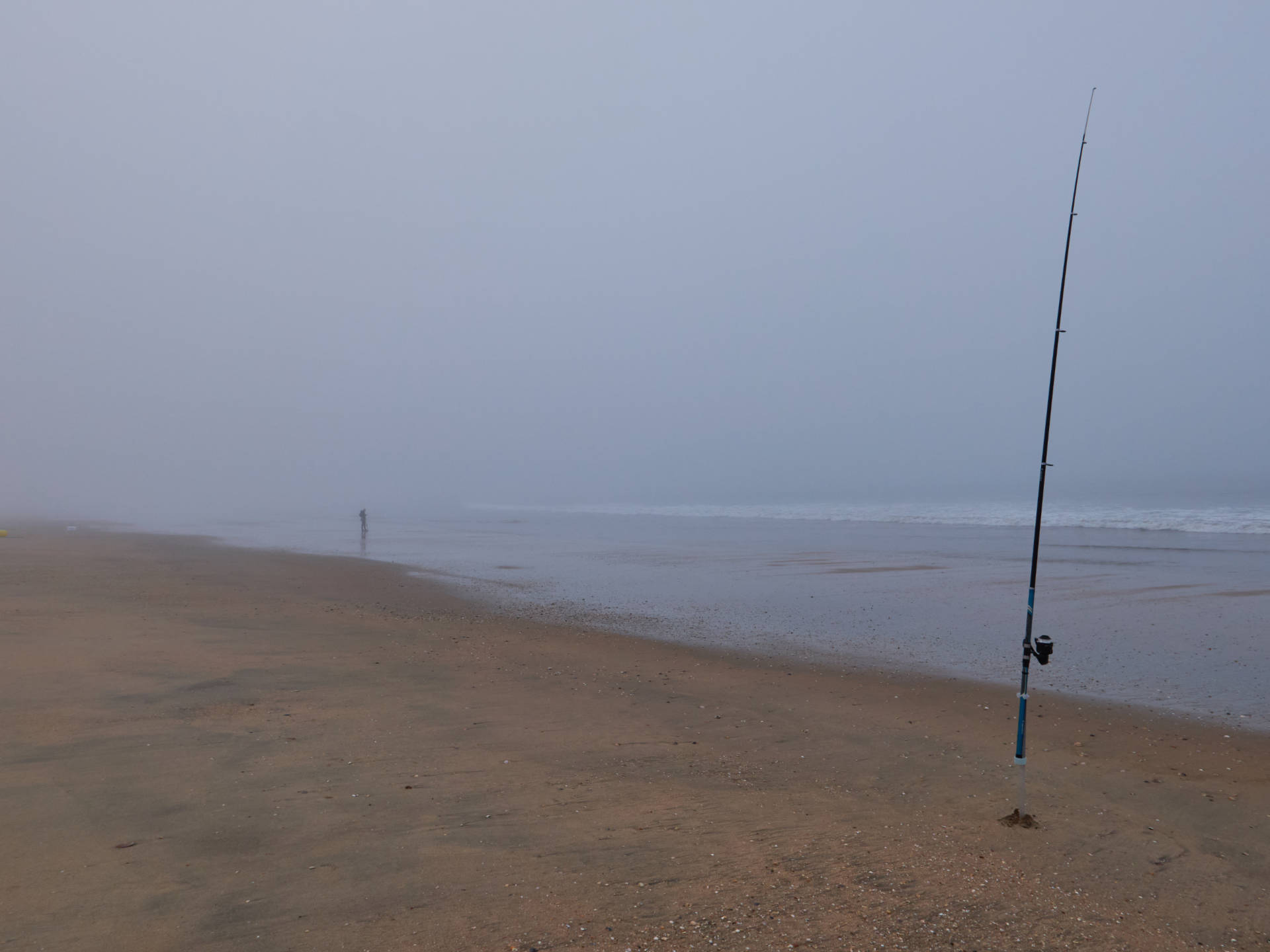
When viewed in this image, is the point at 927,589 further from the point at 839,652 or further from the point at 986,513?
the point at 986,513

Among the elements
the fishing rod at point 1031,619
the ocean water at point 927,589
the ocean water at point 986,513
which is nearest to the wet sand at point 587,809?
the fishing rod at point 1031,619

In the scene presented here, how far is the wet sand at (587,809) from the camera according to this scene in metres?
3.66

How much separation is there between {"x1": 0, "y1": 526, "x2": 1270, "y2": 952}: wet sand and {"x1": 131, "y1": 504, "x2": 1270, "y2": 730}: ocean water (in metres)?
1.72

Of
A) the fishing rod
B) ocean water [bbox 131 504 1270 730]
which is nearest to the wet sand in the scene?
Answer: the fishing rod

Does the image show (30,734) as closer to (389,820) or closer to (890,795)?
(389,820)

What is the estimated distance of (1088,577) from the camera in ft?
56.6

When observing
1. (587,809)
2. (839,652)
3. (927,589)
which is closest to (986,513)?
(927,589)

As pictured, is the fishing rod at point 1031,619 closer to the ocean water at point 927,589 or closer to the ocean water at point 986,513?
the ocean water at point 927,589

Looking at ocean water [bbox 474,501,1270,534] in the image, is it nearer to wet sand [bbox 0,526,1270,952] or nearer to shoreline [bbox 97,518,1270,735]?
shoreline [bbox 97,518,1270,735]

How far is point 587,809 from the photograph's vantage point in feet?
16.4

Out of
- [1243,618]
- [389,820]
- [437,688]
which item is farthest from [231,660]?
[1243,618]

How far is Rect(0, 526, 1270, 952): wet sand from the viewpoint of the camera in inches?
144

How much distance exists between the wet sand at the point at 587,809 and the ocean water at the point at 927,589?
172 cm

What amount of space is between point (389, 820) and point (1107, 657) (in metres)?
9.20
